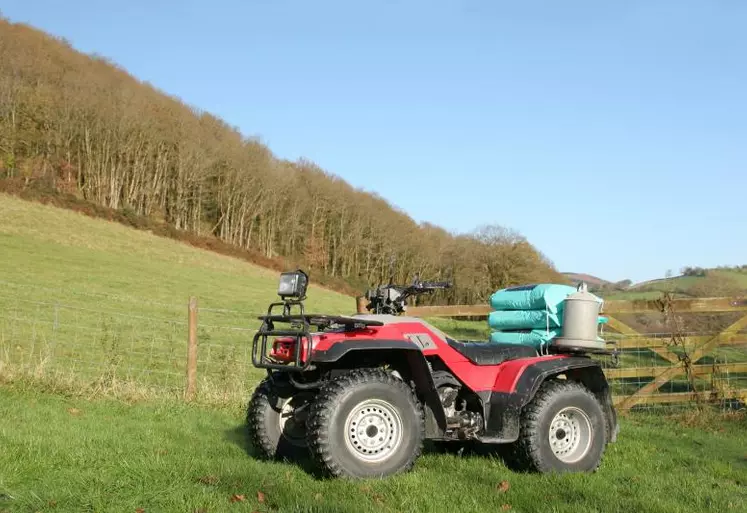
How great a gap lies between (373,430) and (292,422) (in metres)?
0.98

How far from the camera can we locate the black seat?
5621 millimetres

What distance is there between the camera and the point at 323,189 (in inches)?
2504

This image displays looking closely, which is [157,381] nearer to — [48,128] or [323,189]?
[48,128]

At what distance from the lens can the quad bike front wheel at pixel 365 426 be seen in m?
4.87

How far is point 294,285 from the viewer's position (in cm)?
513

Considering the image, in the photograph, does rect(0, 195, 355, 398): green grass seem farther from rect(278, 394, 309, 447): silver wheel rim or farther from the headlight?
the headlight

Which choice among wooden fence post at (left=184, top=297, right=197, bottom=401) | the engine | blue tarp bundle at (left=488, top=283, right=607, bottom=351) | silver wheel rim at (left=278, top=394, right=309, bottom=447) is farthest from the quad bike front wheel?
wooden fence post at (left=184, top=297, right=197, bottom=401)

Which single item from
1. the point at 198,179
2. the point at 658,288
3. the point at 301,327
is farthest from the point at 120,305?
the point at 198,179

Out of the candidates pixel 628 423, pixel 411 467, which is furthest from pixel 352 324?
pixel 628 423

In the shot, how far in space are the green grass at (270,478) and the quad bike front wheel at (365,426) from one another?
155mm

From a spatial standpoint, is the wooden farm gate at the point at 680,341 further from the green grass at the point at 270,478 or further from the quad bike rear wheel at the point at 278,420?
the quad bike rear wheel at the point at 278,420

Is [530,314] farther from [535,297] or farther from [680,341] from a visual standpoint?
[680,341]

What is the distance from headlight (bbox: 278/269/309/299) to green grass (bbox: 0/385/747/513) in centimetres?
130

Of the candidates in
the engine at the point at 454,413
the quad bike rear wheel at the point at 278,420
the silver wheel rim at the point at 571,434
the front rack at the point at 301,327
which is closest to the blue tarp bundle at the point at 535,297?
the silver wheel rim at the point at 571,434
